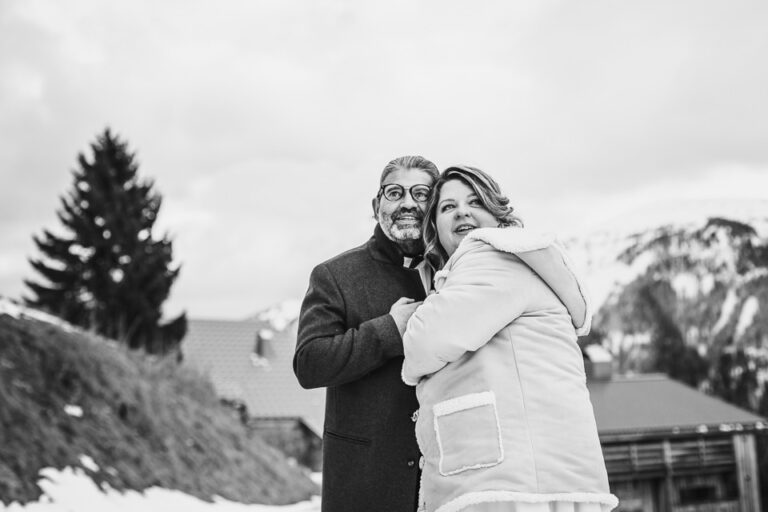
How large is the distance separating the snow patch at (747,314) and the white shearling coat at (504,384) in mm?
19383

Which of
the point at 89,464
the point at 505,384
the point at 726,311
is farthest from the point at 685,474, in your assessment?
the point at 505,384

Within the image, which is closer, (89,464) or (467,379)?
(467,379)

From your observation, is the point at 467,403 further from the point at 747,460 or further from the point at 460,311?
the point at 747,460

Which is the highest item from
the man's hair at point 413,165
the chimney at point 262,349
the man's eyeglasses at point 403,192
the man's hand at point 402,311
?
the chimney at point 262,349

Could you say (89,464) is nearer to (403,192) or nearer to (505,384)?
(403,192)

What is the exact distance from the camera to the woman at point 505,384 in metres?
1.64

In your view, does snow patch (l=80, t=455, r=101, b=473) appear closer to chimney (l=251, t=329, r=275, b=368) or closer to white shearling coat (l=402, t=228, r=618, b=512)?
white shearling coat (l=402, t=228, r=618, b=512)

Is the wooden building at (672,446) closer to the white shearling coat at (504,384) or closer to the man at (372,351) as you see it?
the man at (372,351)

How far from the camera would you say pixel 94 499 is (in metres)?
5.10

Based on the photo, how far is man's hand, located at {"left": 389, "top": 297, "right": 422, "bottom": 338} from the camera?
7.05 feet

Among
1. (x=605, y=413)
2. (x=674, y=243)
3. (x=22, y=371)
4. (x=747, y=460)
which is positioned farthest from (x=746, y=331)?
(x=22, y=371)

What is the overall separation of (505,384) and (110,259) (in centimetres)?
2288

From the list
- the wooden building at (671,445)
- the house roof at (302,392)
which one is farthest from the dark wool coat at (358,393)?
the house roof at (302,392)

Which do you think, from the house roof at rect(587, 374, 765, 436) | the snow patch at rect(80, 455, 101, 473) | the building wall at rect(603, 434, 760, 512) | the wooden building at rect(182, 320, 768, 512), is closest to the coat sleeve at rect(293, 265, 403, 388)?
the snow patch at rect(80, 455, 101, 473)
